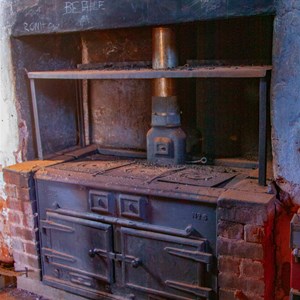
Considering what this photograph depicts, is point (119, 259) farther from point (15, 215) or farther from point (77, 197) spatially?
point (15, 215)

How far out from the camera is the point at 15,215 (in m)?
3.77

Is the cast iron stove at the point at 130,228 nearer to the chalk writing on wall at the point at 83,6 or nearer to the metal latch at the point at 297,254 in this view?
the metal latch at the point at 297,254

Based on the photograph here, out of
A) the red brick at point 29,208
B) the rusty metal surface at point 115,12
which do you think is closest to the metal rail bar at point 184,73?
the rusty metal surface at point 115,12

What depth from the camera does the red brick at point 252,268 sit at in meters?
2.75

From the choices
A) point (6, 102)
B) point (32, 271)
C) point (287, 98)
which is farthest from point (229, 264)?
point (6, 102)

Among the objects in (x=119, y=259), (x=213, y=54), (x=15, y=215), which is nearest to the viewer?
(x=119, y=259)

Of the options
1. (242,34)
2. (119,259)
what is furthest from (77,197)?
(242,34)

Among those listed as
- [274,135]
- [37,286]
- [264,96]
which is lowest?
[37,286]

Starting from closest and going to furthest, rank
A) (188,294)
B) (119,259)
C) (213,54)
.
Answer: (188,294) < (119,259) < (213,54)

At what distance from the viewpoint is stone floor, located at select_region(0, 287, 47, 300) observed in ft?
12.4

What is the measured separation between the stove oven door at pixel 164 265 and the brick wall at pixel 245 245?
0.14 m

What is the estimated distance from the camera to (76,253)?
3.47 meters

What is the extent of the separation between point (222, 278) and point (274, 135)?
0.97 metres

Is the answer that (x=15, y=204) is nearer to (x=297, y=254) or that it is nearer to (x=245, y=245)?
(x=245, y=245)
